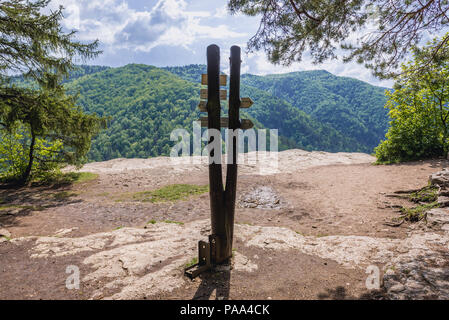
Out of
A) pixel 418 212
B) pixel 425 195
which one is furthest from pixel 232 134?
pixel 425 195

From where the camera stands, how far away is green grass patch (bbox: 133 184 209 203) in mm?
9016

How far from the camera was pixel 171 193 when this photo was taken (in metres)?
9.62

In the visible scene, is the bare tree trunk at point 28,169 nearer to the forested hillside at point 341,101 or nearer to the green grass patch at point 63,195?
the green grass patch at point 63,195

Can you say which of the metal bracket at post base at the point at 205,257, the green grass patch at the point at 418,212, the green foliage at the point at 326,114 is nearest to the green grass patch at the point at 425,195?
the green grass patch at the point at 418,212

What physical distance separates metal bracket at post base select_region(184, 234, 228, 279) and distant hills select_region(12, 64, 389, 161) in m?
63.0

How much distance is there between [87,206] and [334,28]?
8.91m

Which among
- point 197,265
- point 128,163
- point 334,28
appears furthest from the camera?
point 128,163

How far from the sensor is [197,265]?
12.7 ft

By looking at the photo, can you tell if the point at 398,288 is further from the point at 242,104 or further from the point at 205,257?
the point at 242,104

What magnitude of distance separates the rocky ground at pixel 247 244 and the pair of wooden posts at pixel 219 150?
299 mm

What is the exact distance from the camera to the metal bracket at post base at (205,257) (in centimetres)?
370

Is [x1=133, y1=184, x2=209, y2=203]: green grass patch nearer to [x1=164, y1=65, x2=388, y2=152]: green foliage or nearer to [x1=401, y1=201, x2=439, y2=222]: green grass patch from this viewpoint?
[x1=401, y1=201, x2=439, y2=222]: green grass patch
